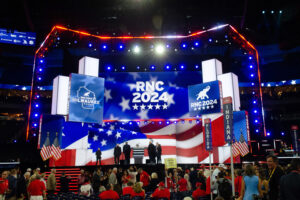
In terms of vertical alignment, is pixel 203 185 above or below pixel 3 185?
below

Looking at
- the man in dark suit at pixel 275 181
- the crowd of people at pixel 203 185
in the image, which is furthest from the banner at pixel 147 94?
the man in dark suit at pixel 275 181

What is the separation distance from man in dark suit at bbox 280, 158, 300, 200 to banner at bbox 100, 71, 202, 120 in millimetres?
16802

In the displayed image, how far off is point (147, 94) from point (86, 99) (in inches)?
193

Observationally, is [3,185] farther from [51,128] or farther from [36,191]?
[51,128]

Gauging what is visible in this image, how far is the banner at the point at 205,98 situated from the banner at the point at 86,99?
671 cm

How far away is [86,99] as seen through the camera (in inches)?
756

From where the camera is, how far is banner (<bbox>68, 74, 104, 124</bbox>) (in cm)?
1866

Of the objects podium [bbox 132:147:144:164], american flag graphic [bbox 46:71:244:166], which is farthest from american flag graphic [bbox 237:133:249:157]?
podium [bbox 132:147:144:164]

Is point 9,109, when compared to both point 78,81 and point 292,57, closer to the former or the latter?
point 78,81

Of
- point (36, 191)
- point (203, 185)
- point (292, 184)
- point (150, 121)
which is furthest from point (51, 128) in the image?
point (292, 184)

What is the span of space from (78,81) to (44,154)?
529 cm

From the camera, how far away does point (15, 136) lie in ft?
93.1

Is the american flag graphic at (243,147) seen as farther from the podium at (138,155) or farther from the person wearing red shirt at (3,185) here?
the person wearing red shirt at (3,185)

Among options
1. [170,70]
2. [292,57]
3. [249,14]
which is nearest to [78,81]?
[170,70]
